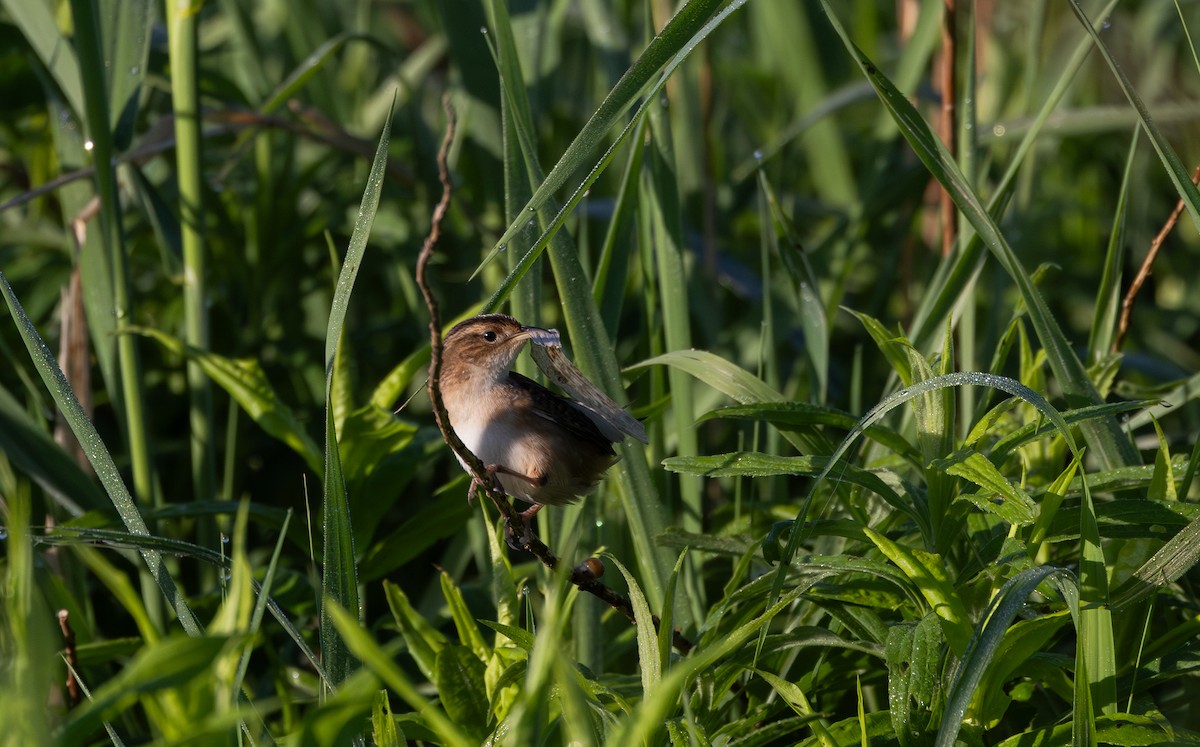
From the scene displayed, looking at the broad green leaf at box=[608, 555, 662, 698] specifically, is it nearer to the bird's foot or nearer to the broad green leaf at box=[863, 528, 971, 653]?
the bird's foot

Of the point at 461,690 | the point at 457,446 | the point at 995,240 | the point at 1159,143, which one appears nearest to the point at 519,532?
the point at 457,446

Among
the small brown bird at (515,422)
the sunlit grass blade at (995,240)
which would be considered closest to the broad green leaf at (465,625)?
the small brown bird at (515,422)

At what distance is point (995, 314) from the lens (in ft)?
10.6

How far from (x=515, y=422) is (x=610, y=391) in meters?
0.21

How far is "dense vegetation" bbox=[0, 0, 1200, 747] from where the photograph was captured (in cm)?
172

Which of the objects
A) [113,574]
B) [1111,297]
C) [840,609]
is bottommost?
[840,609]

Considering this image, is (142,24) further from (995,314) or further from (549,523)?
(995,314)

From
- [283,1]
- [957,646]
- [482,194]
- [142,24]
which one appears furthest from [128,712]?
[283,1]

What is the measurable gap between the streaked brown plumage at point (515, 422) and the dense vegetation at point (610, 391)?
11cm

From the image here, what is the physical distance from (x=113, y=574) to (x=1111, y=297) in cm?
209

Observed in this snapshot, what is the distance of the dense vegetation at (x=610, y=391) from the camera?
1.72m

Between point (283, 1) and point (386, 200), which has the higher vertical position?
point (283, 1)

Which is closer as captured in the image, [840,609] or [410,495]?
[840,609]

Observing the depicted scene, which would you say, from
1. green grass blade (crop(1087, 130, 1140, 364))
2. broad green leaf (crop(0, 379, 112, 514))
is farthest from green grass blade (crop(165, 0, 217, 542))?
green grass blade (crop(1087, 130, 1140, 364))
